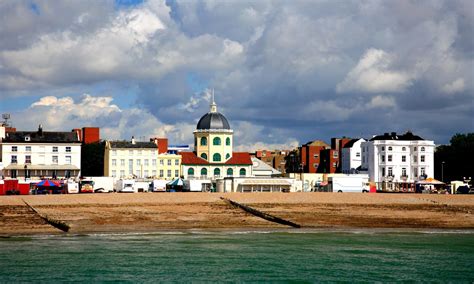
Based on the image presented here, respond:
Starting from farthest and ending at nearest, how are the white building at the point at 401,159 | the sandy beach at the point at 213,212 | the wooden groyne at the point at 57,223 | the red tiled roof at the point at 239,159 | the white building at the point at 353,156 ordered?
the white building at the point at 353,156
the white building at the point at 401,159
the red tiled roof at the point at 239,159
the sandy beach at the point at 213,212
the wooden groyne at the point at 57,223

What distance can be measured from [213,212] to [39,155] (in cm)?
4331

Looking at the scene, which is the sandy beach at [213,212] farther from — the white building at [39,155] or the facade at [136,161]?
the facade at [136,161]

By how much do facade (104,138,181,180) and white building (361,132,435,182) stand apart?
98.2 ft

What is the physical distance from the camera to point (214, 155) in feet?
348

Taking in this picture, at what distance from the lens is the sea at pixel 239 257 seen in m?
33.6

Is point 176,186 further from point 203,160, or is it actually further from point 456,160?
point 456,160

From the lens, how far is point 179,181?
90.6 m

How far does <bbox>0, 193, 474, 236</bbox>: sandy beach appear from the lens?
52.2 metres

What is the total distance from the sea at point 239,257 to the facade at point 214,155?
55035mm

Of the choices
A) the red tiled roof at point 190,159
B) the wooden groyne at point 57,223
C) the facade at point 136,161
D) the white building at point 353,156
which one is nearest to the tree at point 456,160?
the white building at point 353,156

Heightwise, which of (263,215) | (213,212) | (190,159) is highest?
(190,159)

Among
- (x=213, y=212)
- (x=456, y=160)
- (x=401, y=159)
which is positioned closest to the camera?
(x=213, y=212)

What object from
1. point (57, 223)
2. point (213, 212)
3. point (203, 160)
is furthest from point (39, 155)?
point (57, 223)

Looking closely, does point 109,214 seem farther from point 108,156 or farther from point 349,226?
point 108,156
